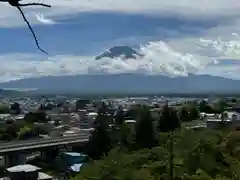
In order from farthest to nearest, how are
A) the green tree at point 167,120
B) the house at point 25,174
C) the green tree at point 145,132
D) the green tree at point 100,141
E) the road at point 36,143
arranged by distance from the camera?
the green tree at point 167,120
the road at point 36,143
the green tree at point 100,141
the green tree at point 145,132
the house at point 25,174

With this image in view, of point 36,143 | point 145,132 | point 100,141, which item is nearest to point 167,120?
point 145,132

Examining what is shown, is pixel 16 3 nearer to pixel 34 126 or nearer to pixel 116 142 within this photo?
pixel 116 142

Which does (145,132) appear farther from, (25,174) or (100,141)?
(25,174)

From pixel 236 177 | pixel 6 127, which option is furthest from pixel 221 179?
pixel 6 127

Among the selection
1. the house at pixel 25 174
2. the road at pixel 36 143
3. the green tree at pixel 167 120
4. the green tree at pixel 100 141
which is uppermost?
the green tree at pixel 167 120

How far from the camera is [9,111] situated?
9781 centimetres

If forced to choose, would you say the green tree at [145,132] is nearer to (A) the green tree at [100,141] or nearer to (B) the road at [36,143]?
(A) the green tree at [100,141]

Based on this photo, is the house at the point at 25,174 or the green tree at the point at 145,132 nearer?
the house at the point at 25,174

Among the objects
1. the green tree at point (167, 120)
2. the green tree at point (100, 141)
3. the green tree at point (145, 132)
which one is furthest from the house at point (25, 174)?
the green tree at point (167, 120)

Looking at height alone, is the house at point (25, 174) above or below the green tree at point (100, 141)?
below

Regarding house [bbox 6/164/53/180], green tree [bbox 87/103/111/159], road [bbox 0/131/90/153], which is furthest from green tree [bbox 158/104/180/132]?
house [bbox 6/164/53/180]

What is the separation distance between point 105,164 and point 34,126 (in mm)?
34111

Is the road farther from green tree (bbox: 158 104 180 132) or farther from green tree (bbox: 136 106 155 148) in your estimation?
green tree (bbox: 136 106 155 148)

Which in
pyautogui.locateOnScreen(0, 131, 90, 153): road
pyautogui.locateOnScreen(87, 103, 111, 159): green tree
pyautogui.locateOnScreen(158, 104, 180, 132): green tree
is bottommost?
pyautogui.locateOnScreen(0, 131, 90, 153): road
